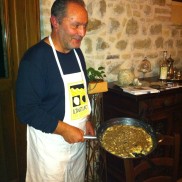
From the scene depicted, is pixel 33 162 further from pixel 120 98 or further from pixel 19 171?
pixel 120 98

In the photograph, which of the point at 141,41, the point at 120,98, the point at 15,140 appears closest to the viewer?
the point at 15,140

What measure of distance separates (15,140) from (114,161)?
3.36 feet

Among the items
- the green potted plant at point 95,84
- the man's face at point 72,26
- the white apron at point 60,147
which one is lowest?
the white apron at point 60,147

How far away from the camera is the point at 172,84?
7.48 feet

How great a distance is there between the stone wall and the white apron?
749 mm

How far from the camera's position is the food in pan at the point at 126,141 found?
1.32 meters

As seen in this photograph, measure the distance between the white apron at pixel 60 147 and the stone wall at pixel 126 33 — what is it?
0.75 metres

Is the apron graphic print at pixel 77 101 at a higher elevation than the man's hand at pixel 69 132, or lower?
higher

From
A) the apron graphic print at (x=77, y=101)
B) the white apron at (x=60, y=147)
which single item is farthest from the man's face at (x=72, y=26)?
the apron graphic print at (x=77, y=101)

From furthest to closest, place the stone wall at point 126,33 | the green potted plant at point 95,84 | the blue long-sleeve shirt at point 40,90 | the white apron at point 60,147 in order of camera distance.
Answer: the stone wall at point 126,33, the green potted plant at point 95,84, the white apron at point 60,147, the blue long-sleeve shirt at point 40,90

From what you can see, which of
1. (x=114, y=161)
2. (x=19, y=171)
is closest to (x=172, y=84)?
(x=114, y=161)

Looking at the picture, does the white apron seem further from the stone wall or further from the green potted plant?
the stone wall

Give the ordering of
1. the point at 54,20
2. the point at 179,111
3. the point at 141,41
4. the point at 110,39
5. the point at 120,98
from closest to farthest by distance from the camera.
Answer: the point at 54,20 < the point at 120,98 < the point at 179,111 < the point at 110,39 < the point at 141,41

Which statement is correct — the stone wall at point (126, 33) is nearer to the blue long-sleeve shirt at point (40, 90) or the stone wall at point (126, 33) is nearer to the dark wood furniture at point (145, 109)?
the dark wood furniture at point (145, 109)
